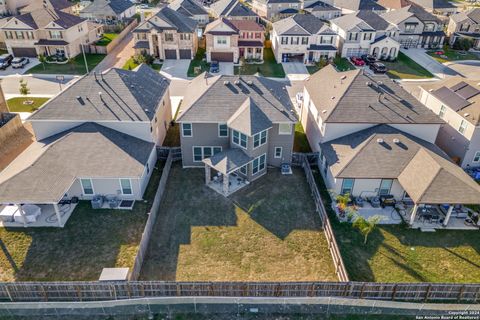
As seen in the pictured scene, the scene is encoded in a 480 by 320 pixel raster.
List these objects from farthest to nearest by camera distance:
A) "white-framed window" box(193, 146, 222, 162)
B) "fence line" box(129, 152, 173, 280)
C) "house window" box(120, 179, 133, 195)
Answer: "white-framed window" box(193, 146, 222, 162) → "house window" box(120, 179, 133, 195) → "fence line" box(129, 152, 173, 280)

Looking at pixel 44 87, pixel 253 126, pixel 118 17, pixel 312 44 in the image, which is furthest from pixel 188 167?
pixel 118 17

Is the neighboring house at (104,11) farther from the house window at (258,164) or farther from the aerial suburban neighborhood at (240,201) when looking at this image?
the house window at (258,164)

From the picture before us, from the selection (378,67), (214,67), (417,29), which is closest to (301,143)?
(214,67)

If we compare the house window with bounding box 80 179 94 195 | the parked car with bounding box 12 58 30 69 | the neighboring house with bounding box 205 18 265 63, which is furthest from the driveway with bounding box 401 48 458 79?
the parked car with bounding box 12 58 30 69

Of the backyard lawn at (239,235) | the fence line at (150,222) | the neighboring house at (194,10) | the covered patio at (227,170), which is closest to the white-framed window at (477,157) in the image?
the backyard lawn at (239,235)

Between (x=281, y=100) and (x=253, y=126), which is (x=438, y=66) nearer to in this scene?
(x=281, y=100)

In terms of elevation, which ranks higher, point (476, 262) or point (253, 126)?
point (253, 126)

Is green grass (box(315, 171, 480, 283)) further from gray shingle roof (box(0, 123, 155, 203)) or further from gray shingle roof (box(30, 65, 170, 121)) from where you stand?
gray shingle roof (box(30, 65, 170, 121))
